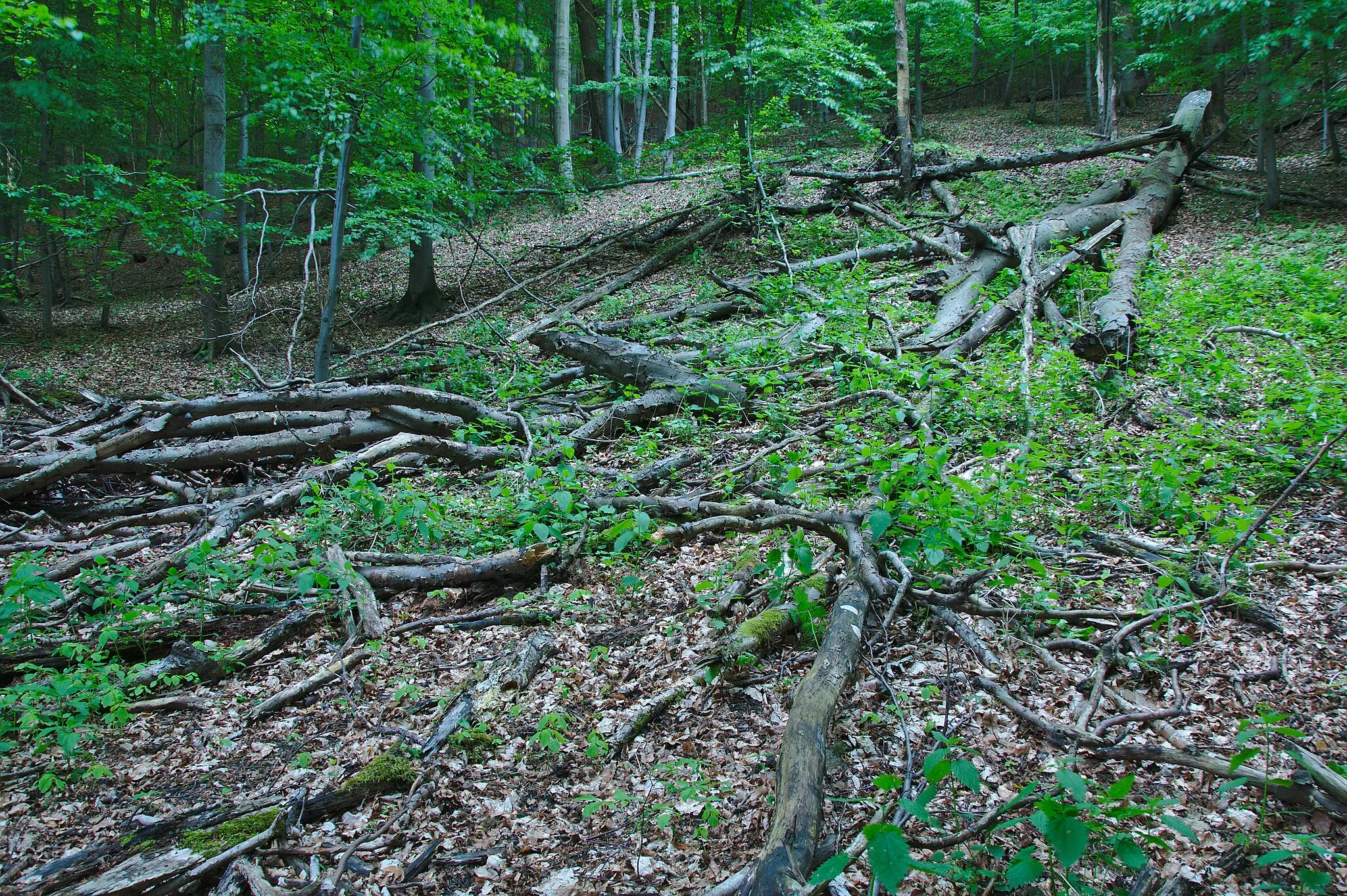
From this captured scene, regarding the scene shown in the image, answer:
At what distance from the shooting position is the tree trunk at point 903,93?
12.1m

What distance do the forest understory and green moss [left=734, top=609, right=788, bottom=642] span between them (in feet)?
0.21

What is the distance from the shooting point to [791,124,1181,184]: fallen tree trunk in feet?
41.7

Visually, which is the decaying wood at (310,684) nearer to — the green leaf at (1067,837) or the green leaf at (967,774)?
the green leaf at (967,774)

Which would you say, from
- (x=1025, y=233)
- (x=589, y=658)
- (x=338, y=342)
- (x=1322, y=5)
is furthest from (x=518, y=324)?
(x=1322, y=5)

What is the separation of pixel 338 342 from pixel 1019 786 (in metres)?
13.4

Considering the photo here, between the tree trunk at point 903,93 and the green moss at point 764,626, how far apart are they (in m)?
11.9

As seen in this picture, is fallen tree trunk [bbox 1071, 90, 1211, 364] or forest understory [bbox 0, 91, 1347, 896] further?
fallen tree trunk [bbox 1071, 90, 1211, 364]

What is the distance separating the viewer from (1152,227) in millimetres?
10859

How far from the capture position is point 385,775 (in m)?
2.92

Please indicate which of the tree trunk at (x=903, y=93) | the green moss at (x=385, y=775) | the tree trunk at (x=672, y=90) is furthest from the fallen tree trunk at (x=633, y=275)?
the green moss at (x=385, y=775)

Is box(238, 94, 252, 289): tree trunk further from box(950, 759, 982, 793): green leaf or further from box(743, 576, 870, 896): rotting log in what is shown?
→ box(950, 759, 982, 793): green leaf

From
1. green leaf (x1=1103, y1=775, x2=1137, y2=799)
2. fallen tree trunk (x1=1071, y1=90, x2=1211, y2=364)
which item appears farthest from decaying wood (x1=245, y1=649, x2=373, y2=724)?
fallen tree trunk (x1=1071, y1=90, x2=1211, y2=364)

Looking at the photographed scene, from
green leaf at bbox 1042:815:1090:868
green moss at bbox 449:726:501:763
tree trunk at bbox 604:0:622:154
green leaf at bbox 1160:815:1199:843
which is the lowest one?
green moss at bbox 449:726:501:763

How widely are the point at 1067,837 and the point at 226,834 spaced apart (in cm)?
283
